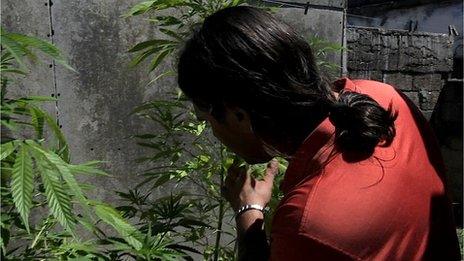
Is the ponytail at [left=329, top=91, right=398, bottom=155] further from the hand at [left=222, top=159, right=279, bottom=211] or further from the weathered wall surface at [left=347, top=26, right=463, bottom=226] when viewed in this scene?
the weathered wall surface at [left=347, top=26, right=463, bottom=226]

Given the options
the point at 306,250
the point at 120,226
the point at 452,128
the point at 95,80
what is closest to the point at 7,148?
the point at 120,226

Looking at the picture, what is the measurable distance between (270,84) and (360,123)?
20 cm

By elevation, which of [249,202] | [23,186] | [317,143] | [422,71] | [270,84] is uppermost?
[270,84]

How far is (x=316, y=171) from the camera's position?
1298 millimetres

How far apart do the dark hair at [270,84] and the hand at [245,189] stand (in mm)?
283

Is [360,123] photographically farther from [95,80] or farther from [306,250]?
[95,80]

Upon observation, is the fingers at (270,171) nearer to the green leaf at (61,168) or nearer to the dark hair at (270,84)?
the dark hair at (270,84)

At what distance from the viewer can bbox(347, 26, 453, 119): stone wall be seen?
500cm

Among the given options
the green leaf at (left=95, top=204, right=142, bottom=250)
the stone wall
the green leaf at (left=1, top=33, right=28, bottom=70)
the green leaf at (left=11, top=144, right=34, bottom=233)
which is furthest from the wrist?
the stone wall

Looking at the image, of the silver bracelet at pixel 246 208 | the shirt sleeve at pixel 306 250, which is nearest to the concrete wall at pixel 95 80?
the silver bracelet at pixel 246 208

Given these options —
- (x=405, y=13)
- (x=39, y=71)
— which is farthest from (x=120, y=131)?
(x=405, y=13)

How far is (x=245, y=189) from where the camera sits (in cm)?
165

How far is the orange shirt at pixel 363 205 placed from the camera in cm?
122

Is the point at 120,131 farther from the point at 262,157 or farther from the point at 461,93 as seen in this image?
the point at 461,93
